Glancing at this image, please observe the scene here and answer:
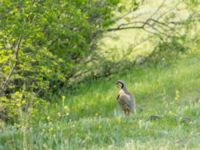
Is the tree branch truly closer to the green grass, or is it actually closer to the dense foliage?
the dense foliage

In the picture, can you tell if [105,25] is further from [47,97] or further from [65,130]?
[65,130]

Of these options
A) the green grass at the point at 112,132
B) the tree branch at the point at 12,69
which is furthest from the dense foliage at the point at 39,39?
the green grass at the point at 112,132

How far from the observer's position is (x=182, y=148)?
852 cm

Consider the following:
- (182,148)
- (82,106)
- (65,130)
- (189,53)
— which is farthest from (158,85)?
(182,148)

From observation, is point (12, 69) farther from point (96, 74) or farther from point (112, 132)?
point (96, 74)

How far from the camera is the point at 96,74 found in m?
20.6

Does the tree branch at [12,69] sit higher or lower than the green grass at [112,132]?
higher

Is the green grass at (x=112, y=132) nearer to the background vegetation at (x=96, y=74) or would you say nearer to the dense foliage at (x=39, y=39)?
the background vegetation at (x=96, y=74)

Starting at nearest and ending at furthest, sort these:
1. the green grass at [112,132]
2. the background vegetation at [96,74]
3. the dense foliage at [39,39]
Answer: the green grass at [112,132] < the background vegetation at [96,74] < the dense foliage at [39,39]

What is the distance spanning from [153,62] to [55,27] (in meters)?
5.70

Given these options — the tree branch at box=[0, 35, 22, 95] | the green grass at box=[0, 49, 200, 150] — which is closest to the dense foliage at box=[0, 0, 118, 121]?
the tree branch at box=[0, 35, 22, 95]

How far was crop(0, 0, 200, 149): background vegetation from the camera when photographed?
9.86 metres

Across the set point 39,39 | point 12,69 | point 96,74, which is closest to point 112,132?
point 12,69

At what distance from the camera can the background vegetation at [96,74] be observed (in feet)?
32.3
